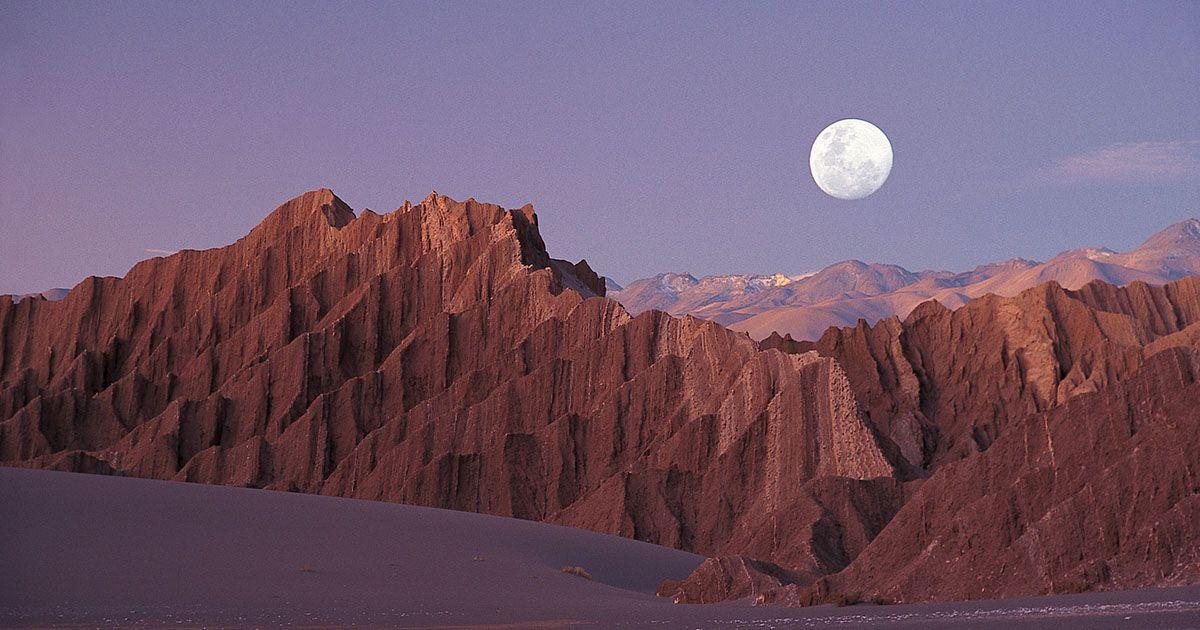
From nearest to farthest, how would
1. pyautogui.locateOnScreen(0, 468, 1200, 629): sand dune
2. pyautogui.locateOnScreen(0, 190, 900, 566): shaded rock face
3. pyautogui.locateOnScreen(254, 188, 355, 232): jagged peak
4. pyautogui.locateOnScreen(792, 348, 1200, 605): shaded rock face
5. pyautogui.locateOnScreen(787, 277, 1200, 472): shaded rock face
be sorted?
pyautogui.locateOnScreen(0, 468, 1200, 629): sand dune → pyautogui.locateOnScreen(792, 348, 1200, 605): shaded rock face → pyautogui.locateOnScreen(0, 190, 900, 566): shaded rock face → pyautogui.locateOnScreen(787, 277, 1200, 472): shaded rock face → pyautogui.locateOnScreen(254, 188, 355, 232): jagged peak

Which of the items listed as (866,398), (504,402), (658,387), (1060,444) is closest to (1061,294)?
(866,398)

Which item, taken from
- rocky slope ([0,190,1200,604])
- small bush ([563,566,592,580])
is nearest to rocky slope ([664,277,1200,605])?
small bush ([563,566,592,580])

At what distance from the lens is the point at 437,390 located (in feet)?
237

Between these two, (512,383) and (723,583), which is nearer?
(723,583)

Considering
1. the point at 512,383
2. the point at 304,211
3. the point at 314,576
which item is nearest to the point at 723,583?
the point at 314,576

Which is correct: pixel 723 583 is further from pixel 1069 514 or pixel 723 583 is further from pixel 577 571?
pixel 1069 514

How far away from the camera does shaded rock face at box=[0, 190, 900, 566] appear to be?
57.2m

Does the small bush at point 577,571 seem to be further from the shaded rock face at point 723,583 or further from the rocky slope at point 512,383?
the rocky slope at point 512,383

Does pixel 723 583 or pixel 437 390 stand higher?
pixel 437 390

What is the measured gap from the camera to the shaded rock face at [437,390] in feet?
188

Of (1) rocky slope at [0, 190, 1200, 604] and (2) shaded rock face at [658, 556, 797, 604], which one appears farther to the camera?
(1) rocky slope at [0, 190, 1200, 604]

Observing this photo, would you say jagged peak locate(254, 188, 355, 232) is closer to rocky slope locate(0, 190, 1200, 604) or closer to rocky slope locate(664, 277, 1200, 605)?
rocky slope locate(0, 190, 1200, 604)

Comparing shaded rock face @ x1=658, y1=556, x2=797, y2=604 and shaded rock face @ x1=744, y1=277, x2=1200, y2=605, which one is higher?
shaded rock face @ x1=744, y1=277, x2=1200, y2=605

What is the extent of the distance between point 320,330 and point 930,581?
57613 millimetres
